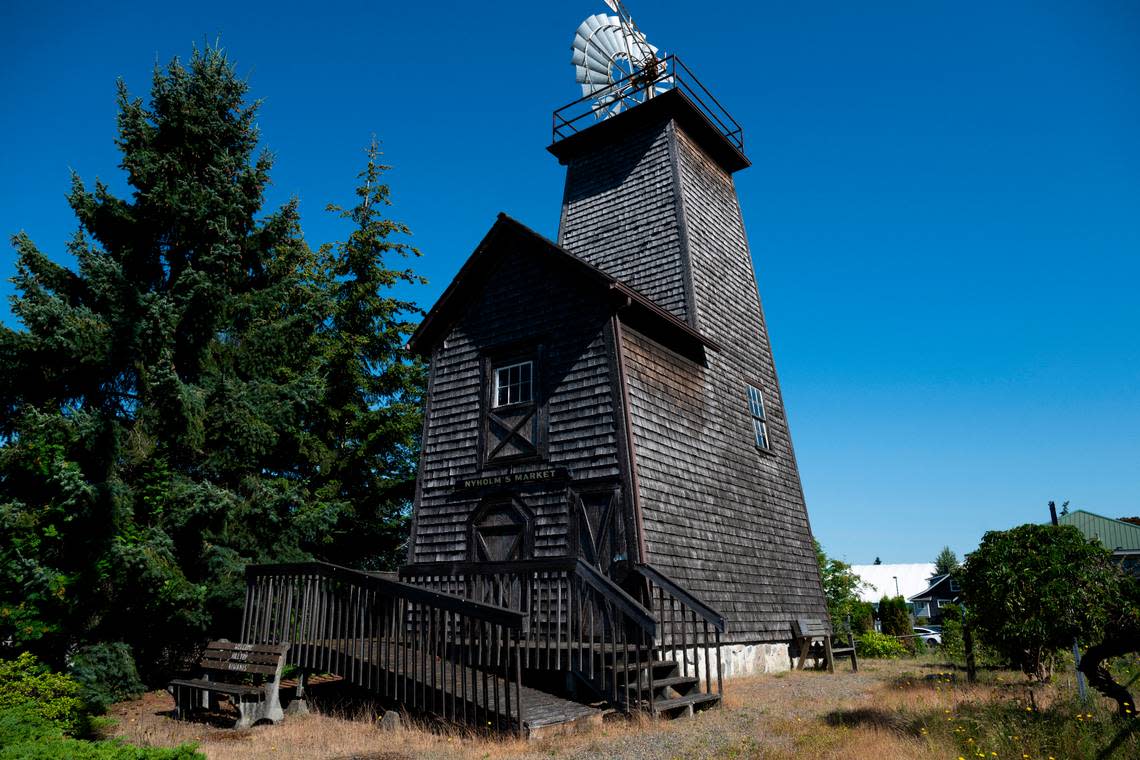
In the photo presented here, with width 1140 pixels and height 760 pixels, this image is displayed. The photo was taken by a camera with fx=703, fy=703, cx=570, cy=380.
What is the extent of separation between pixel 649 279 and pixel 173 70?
11.8 m

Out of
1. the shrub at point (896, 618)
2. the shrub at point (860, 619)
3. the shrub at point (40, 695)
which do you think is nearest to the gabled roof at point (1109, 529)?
the shrub at point (896, 618)

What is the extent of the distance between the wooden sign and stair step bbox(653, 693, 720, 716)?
14.1 feet

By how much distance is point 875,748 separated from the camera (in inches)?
270

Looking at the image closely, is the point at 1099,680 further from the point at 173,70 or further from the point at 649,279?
the point at 173,70

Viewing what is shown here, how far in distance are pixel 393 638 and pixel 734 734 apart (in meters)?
4.95

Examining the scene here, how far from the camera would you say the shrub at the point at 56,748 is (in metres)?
5.26

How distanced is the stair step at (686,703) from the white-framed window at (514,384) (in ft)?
20.1

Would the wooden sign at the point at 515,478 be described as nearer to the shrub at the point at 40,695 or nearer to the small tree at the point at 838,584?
the shrub at the point at 40,695

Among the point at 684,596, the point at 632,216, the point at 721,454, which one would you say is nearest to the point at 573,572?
the point at 684,596

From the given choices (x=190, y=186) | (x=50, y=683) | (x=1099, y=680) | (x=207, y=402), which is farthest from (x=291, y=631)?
(x=1099, y=680)

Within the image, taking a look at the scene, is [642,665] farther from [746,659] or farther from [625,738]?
[746,659]

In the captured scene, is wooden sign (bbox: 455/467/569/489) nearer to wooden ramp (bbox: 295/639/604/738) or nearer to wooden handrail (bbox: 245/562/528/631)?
wooden handrail (bbox: 245/562/528/631)

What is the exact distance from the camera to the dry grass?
700 cm

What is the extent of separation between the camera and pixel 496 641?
29.2 feet
